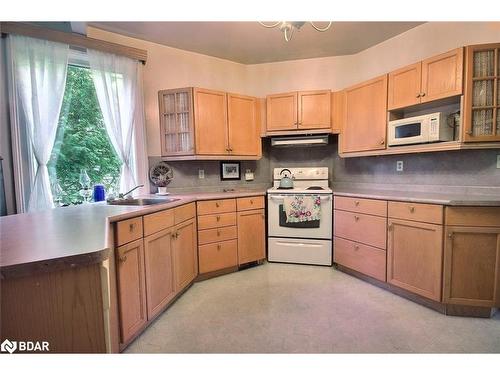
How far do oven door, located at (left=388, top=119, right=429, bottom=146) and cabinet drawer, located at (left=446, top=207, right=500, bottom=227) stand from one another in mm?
672

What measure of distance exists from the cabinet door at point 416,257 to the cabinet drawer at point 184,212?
1.87 metres

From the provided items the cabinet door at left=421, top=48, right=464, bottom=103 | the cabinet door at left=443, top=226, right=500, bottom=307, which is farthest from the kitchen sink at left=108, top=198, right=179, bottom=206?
the cabinet door at left=421, top=48, right=464, bottom=103

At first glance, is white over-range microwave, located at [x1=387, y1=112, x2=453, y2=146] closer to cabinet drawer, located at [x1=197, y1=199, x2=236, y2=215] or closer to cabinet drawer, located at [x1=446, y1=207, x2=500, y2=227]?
cabinet drawer, located at [x1=446, y1=207, x2=500, y2=227]

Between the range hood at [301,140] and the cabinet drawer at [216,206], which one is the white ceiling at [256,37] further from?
the cabinet drawer at [216,206]

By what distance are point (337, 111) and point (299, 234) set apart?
61.0 inches

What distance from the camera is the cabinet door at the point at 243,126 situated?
2967 millimetres

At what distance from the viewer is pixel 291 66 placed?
10.9ft

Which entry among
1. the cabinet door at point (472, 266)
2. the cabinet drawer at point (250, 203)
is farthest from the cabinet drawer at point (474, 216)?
the cabinet drawer at point (250, 203)

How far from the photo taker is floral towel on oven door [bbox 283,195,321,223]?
2.79m

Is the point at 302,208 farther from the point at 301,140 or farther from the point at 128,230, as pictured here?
the point at 128,230
